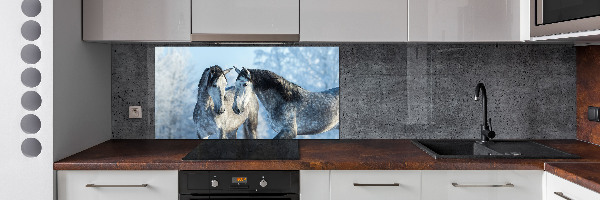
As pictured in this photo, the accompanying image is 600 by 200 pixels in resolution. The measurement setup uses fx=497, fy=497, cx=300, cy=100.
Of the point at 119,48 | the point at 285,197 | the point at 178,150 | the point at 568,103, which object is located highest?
the point at 119,48

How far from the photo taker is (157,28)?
2377 mm

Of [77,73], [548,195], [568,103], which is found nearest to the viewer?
[548,195]

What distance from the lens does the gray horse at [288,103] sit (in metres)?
2.78

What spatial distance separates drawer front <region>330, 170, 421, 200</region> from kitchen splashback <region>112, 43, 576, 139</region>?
27.7 inches

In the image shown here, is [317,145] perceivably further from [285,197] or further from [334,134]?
[285,197]

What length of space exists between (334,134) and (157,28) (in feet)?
3.64

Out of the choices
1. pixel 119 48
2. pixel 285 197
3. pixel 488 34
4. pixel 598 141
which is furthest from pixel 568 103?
pixel 119 48
